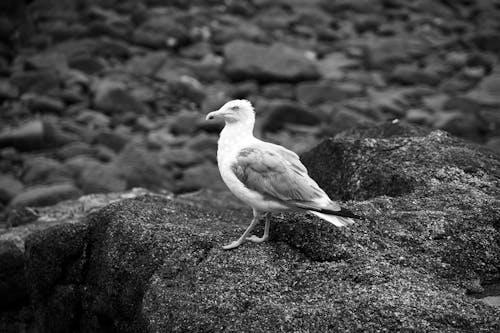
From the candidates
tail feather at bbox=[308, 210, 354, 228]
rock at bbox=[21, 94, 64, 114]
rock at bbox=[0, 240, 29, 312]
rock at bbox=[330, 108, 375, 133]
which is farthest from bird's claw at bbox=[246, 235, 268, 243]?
rock at bbox=[21, 94, 64, 114]

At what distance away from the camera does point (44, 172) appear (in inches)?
520

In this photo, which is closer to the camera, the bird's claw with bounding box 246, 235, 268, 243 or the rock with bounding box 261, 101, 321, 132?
the bird's claw with bounding box 246, 235, 268, 243

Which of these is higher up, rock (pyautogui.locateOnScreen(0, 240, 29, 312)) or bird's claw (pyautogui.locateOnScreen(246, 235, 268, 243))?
bird's claw (pyautogui.locateOnScreen(246, 235, 268, 243))

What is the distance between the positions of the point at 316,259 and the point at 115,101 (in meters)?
12.2

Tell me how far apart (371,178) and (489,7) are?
19.8m

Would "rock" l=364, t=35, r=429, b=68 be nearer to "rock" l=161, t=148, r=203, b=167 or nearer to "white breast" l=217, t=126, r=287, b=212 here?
"rock" l=161, t=148, r=203, b=167

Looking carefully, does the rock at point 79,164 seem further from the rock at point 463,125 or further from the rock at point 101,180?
the rock at point 463,125

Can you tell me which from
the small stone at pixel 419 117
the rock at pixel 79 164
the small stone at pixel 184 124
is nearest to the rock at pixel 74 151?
the rock at pixel 79 164

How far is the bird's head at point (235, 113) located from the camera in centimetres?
591

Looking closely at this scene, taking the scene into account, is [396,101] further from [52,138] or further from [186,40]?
[52,138]

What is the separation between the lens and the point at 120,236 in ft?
18.2

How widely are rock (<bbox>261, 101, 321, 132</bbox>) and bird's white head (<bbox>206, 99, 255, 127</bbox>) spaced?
9.61 m

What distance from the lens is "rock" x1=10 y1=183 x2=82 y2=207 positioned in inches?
428

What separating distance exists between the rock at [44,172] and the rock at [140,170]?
108 cm
